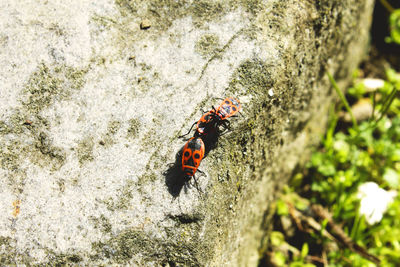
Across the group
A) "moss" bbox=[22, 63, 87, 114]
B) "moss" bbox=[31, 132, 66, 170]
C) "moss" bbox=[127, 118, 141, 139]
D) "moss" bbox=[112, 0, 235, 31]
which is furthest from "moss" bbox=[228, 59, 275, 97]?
"moss" bbox=[31, 132, 66, 170]

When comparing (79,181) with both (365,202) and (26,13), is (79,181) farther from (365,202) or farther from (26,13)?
(365,202)

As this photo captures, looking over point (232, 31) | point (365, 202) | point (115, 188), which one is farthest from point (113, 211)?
point (365, 202)

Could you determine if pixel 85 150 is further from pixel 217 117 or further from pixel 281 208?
pixel 281 208

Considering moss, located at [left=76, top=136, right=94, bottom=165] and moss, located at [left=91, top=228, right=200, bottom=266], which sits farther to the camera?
moss, located at [left=76, top=136, right=94, bottom=165]

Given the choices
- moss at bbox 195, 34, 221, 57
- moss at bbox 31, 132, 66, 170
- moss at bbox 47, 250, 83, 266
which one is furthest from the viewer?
moss at bbox 195, 34, 221, 57

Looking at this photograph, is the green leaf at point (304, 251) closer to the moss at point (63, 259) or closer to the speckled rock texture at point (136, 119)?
the speckled rock texture at point (136, 119)

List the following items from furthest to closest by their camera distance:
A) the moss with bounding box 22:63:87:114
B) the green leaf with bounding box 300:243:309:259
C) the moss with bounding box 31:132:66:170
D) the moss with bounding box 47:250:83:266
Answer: the green leaf with bounding box 300:243:309:259 → the moss with bounding box 22:63:87:114 → the moss with bounding box 31:132:66:170 → the moss with bounding box 47:250:83:266

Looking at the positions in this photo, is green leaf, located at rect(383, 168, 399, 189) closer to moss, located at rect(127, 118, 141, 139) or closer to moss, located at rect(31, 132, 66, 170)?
moss, located at rect(127, 118, 141, 139)
